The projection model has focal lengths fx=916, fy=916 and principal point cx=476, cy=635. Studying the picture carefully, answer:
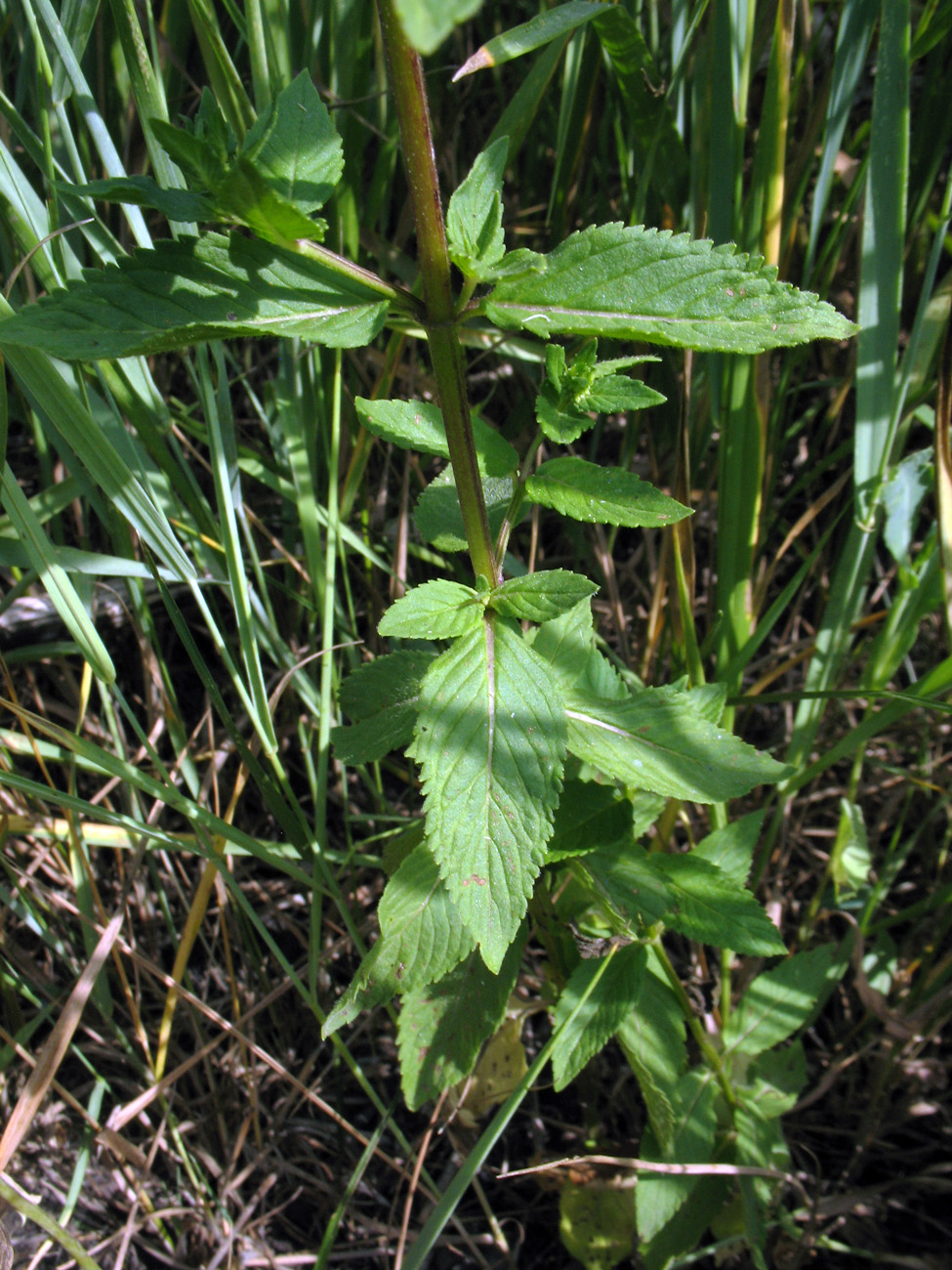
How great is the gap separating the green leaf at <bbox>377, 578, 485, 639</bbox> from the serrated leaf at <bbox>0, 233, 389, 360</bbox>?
26 centimetres

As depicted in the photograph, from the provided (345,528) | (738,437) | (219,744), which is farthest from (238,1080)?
(738,437)

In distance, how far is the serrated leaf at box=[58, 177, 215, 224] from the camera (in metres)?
0.75

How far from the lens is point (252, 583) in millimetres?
1650

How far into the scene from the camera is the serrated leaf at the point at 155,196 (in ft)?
2.46

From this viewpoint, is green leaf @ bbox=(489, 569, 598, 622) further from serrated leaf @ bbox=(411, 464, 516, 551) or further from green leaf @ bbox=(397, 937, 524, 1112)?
green leaf @ bbox=(397, 937, 524, 1112)

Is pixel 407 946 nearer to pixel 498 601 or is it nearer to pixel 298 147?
pixel 498 601

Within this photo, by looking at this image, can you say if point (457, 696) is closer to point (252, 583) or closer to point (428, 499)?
point (428, 499)

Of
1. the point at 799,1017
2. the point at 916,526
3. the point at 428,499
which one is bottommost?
the point at 799,1017

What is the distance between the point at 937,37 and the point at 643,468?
86 cm

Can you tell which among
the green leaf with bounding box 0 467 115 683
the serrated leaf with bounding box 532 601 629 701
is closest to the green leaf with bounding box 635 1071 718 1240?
the serrated leaf with bounding box 532 601 629 701

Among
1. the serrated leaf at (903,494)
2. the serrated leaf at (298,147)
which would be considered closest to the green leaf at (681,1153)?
the serrated leaf at (903,494)

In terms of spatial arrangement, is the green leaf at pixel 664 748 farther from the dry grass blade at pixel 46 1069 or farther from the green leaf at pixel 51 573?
the dry grass blade at pixel 46 1069

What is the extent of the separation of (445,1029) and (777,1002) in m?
0.60

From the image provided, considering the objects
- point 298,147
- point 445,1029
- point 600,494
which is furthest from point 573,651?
point 298,147
